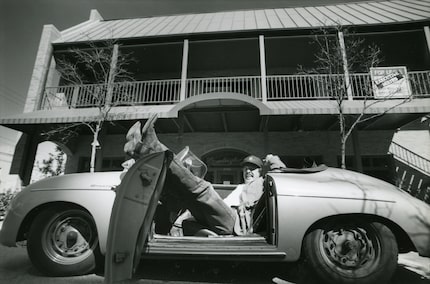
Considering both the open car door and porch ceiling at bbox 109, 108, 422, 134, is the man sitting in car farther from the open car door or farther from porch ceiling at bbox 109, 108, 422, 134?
porch ceiling at bbox 109, 108, 422, 134

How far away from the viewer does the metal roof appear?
34.1 ft

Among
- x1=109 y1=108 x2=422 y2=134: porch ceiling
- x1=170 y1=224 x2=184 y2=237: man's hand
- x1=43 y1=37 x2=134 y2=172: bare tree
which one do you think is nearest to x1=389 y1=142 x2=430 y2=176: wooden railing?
x1=109 y1=108 x2=422 y2=134: porch ceiling

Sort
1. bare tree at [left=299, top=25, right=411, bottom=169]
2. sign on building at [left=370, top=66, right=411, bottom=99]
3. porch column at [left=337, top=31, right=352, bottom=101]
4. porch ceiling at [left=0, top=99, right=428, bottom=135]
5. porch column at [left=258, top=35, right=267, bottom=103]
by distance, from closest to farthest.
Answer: bare tree at [left=299, top=25, right=411, bottom=169] → porch ceiling at [left=0, top=99, right=428, bottom=135] → porch column at [left=337, top=31, right=352, bottom=101] → sign on building at [left=370, top=66, right=411, bottom=99] → porch column at [left=258, top=35, right=267, bottom=103]

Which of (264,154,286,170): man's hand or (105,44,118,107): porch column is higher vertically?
(105,44,118,107): porch column

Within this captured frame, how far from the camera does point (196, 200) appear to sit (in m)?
2.76

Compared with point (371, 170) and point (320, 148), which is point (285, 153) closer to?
point (320, 148)

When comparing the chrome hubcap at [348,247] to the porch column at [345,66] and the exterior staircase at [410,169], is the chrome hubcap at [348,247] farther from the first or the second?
the exterior staircase at [410,169]

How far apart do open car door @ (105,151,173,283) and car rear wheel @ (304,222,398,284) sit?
5.13 ft

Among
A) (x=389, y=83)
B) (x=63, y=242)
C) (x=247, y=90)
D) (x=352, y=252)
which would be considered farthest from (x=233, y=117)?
(x=63, y=242)

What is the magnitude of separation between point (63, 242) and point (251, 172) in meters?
2.44

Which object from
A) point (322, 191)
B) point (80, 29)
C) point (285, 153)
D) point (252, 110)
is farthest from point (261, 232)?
point (80, 29)

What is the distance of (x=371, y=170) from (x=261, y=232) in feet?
31.1

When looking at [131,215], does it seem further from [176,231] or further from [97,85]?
[97,85]

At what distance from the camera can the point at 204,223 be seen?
2953 millimetres
